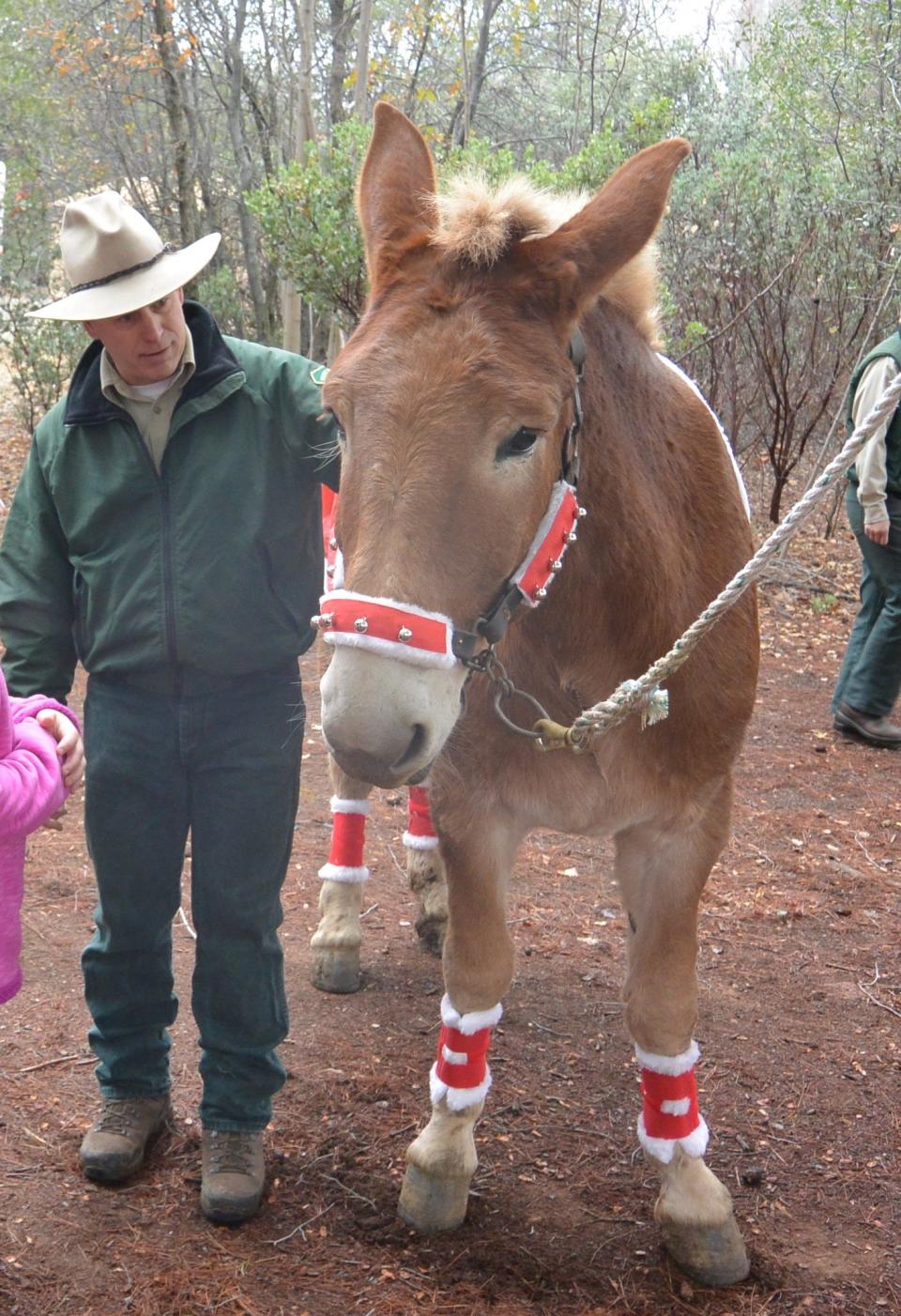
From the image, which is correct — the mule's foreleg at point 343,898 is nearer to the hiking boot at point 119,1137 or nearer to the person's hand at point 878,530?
the hiking boot at point 119,1137

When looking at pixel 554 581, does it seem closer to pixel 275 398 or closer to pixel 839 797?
pixel 275 398

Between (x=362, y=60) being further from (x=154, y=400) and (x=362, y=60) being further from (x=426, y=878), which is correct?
(x=154, y=400)

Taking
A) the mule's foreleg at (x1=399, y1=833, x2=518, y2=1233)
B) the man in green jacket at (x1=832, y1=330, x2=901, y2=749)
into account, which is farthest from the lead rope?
the man in green jacket at (x1=832, y1=330, x2=901, y2=749)

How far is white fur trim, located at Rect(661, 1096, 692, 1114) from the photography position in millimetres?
2889

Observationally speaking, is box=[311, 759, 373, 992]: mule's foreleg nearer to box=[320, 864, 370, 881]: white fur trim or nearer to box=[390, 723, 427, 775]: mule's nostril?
box=[320, 864, 370, 881]: white fur trim

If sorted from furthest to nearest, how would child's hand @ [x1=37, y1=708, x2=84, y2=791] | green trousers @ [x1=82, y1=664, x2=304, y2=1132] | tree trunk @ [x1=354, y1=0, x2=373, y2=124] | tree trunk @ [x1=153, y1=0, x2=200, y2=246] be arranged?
tree trunk @ [x1=153, y1=0, x2=200, y2=246] < tree trunk @ [x1=354, y1=0, x2=373, y2=124] < green trousers @ [x1=82, y1=664, x2=304, y2=1132] < child's hand @ [x1=37, y1=708, x2=84, y2=791]

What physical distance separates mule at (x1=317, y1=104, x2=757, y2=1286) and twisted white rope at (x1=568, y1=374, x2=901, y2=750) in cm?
21

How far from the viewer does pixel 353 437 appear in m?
2.10

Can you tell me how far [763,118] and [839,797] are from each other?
12141 mm

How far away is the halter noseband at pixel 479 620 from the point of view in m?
1.94

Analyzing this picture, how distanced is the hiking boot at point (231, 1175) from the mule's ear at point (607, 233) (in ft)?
Answer: 7.02

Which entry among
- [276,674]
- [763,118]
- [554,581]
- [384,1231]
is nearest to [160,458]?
[276,674]

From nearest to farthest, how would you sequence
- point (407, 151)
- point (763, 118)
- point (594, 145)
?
point (407, 151)
point (594, 145)
point (763, 118)

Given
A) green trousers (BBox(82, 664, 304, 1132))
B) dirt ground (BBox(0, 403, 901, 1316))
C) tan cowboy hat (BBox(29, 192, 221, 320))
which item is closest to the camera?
tan cowboy hat (BBox(29, 192, 221, 320))
